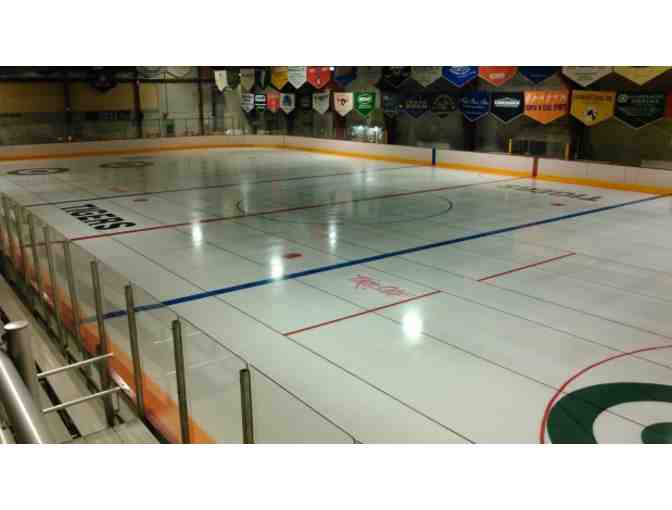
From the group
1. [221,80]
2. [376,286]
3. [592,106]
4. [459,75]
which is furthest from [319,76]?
[376,286]

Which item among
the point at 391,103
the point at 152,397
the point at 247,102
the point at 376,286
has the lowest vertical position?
the point at 376,286

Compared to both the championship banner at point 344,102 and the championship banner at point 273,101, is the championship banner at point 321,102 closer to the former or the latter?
the championship banner at point 344,102

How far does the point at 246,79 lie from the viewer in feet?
108

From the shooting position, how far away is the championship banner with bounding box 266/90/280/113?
104ft

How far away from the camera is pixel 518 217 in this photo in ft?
45.2

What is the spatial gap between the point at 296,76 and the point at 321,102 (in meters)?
1.82

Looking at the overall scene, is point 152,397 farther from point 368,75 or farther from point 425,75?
point 368,75

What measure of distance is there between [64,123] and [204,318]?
23426mm

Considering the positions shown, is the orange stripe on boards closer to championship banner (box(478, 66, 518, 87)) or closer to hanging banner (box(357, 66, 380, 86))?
championship banner (box(478, 66, 518, 87))

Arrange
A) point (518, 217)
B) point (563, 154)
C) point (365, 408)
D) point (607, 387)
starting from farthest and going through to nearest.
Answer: point (563, 154), point (518, 217), point (607, 387), point (365, 408)

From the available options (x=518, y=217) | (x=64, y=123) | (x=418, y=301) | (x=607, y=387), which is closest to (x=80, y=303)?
(x=418, y=301)

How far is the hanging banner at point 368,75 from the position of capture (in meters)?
26.5
